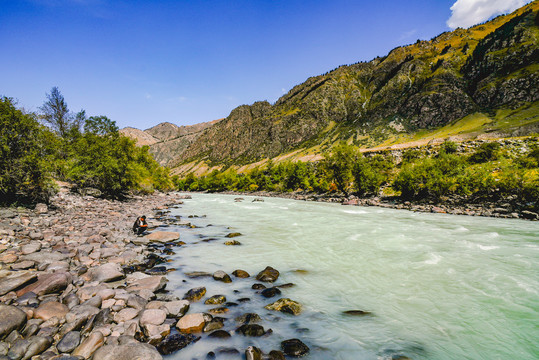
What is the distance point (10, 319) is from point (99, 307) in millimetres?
1780

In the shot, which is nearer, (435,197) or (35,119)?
(35,119)

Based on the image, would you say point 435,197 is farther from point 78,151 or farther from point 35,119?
point 78,151

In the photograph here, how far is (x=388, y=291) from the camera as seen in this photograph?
8.95 m

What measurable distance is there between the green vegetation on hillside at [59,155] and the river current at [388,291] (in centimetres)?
1336

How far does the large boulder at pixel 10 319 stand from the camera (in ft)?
16.0

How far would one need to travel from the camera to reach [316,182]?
6712cm

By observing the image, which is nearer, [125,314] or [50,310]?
[50,310]

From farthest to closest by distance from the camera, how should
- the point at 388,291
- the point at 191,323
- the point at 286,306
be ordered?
1. the point at 388,291
2. the point at 286,306
3. the point at 191,323

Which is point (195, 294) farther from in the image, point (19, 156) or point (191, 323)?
point (19, 156)

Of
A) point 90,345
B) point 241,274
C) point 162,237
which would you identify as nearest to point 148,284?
point 90,345

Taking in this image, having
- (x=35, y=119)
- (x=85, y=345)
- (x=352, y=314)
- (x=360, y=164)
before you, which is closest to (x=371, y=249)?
(x=352, y=314)

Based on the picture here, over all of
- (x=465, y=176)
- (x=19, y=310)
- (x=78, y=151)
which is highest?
(x=78, y=151)

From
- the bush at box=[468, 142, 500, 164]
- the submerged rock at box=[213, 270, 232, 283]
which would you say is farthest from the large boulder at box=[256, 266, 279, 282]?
the bush at box=[468, 142, 500, 164]

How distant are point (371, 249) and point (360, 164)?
125 ft
